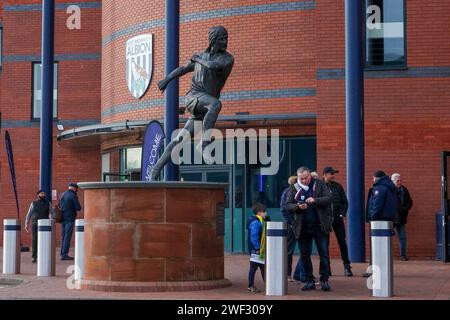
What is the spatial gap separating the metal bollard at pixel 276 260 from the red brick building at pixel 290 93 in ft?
23.9

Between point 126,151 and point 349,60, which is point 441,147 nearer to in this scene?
Result: point 349,60

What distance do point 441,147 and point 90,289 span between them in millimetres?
9703

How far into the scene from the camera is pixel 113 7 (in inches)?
1000

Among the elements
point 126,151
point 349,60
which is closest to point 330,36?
point 349,60

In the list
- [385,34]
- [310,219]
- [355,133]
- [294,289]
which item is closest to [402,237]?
[355,133]

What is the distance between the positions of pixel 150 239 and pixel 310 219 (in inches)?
94.2

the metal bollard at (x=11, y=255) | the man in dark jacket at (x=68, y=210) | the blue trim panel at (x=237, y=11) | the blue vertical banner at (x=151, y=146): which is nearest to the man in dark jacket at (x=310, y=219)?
the blue vertical banner at (x=151, y=146)

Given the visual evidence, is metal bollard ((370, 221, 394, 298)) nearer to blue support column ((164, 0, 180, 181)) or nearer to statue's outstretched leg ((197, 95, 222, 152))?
statue's outstretched leg ((197, 95, 222, 152))

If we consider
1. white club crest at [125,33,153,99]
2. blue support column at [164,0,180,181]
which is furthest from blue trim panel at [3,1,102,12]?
blue support column at [164,0,180,181]

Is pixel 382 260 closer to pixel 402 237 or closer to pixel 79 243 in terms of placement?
pixel 79 243

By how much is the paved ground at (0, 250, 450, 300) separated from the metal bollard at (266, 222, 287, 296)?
19 centimetres

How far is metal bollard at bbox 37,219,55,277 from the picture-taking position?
15.5m

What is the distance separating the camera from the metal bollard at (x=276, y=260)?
12.0 meters

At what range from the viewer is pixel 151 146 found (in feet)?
50.1
